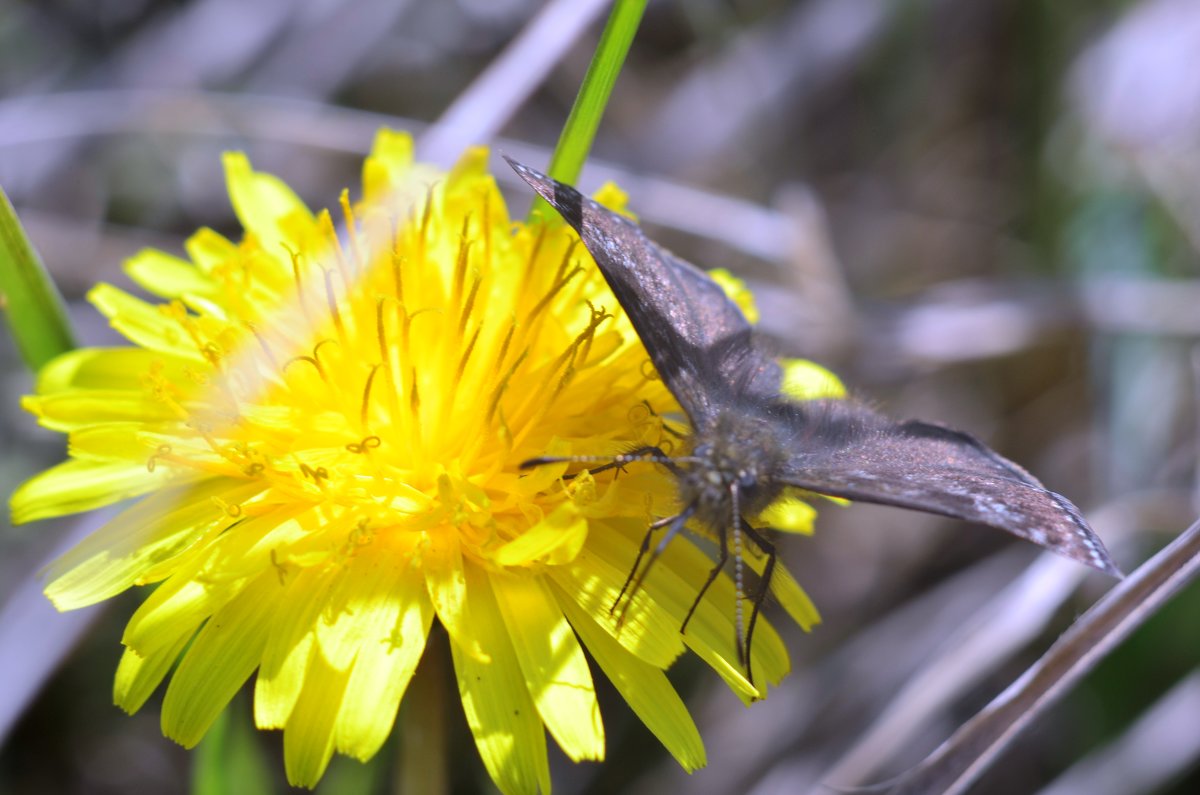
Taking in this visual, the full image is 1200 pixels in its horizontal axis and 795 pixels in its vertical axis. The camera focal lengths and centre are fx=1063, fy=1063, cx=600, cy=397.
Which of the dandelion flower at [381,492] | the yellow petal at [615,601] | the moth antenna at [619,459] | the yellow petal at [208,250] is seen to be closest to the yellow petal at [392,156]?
the dandelion flower at [381,492]

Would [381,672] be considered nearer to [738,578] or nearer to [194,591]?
[194,591]

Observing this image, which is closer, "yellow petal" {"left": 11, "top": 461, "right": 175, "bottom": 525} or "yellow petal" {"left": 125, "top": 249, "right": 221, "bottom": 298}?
"yellow petal" {"left": 11, "top": 461, "right": 175, "bottom": 525}

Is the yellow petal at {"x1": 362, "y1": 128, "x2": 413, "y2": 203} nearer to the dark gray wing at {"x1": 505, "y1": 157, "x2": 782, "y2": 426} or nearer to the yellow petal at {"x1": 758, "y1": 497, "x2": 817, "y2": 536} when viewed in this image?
the dark gray wing at {"x1": 505, "y1": 157, "x2": 782, "y2": 426}

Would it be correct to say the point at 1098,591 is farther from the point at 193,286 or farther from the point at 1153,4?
the point at 193,286

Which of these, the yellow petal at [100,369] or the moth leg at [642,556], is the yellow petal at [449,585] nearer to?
the moth leg at [642,556]

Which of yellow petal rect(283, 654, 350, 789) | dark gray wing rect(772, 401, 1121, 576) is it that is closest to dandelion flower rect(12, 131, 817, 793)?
yellow petal rect(283, 654, 350, 789)

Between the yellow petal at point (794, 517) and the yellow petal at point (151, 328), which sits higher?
the yellow petal at point (151, 328)
